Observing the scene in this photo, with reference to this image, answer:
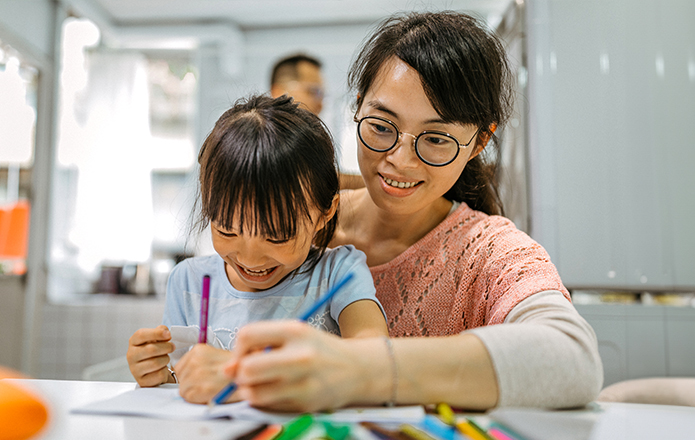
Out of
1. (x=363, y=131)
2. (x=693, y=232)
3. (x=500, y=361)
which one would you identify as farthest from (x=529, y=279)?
(x=693, y=232)

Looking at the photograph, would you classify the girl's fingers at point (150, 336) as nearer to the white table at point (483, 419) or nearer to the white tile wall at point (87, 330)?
the white table at point (483, 419)

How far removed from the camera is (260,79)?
3.88m

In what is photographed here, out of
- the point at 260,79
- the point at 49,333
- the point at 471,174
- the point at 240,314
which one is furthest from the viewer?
the point at 260,79

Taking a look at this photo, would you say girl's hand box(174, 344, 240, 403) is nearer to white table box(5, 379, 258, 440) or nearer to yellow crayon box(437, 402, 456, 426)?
white table box(5, 379, 258, 440)

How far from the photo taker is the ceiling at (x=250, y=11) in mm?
3621

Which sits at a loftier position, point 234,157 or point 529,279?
point 234,157

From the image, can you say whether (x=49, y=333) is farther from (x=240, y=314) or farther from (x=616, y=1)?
(x=616, y=1)

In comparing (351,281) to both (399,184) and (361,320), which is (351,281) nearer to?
(361,320)

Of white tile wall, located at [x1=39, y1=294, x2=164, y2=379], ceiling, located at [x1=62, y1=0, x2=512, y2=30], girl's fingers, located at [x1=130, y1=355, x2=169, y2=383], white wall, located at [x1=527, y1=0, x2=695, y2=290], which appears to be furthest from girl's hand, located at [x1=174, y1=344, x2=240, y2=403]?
ceiling, located at [x1=62, y1=0, x2=512, y2=30]

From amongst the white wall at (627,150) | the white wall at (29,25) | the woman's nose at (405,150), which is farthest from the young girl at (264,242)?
the white wall at (29,25)

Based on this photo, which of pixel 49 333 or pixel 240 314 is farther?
pixel 49 333

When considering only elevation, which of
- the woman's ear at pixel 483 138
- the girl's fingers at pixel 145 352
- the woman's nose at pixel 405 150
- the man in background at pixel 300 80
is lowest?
the girl's fingers at pixel 145 352

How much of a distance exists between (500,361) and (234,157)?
18.3 inches

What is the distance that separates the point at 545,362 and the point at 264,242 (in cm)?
40
